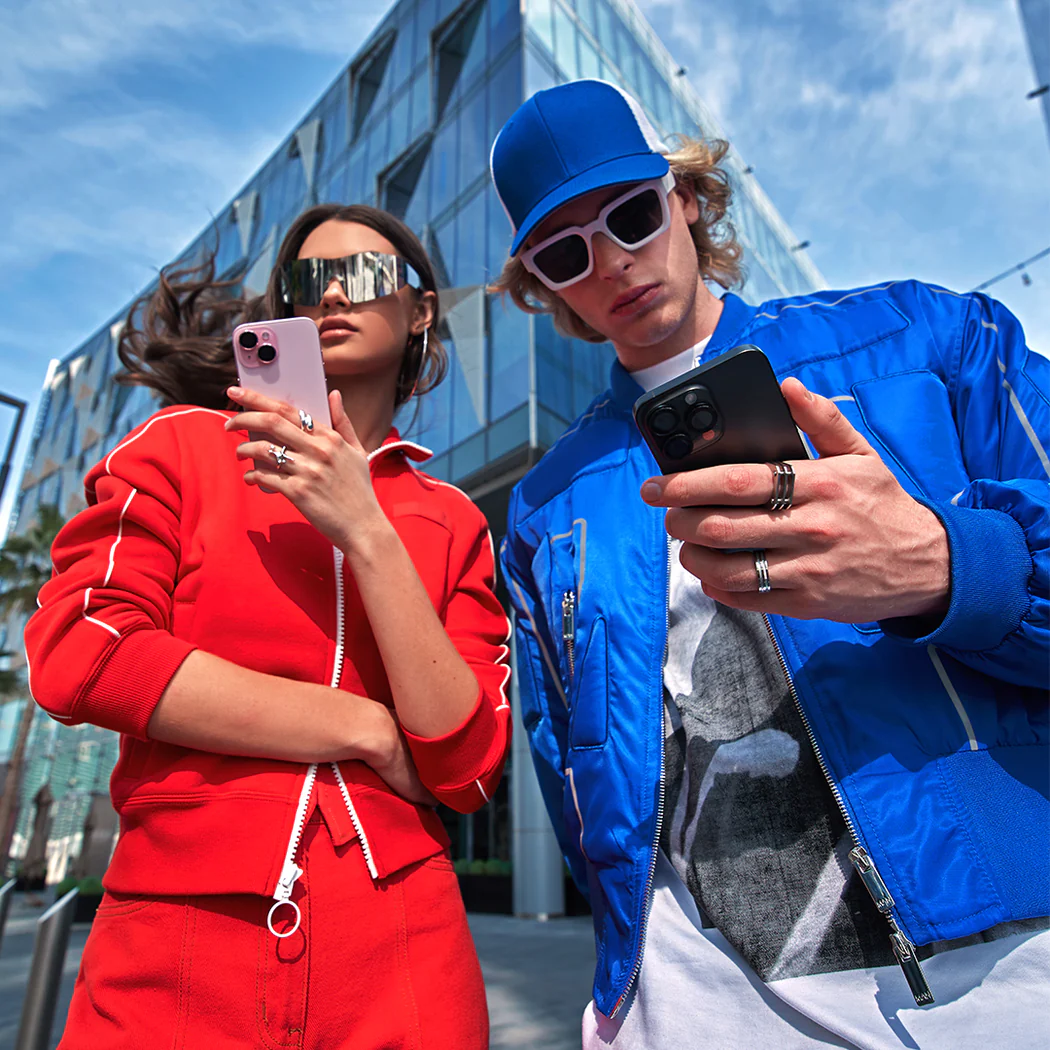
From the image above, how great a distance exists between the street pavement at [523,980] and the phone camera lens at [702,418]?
4549mm

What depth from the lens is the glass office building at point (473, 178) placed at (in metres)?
13.0

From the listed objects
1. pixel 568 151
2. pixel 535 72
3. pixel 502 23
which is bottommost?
pixel 568 151

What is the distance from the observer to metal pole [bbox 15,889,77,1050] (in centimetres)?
314

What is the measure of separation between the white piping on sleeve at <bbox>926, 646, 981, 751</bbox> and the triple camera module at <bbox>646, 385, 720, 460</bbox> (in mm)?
584

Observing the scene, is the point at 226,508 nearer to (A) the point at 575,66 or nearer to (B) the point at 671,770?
(B) the point at 671,770

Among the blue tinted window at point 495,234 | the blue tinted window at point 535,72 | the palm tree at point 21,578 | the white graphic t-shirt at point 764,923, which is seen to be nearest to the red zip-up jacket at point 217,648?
the white graphic t-shirt at point 764,923

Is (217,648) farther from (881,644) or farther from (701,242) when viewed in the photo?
Answer: (701,242)

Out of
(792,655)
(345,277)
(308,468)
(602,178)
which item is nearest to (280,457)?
(308,468)

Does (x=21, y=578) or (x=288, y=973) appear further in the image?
(x=21, y=578)

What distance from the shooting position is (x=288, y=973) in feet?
3.94

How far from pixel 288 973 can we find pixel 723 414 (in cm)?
107

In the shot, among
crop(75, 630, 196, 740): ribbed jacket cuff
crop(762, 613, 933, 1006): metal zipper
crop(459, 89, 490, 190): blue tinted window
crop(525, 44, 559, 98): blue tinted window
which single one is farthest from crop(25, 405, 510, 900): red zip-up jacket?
crop(459, 89, 490, 190): blue tinted window

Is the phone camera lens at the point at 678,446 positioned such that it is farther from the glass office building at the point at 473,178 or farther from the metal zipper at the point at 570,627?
the glass office building at the point at 473,178

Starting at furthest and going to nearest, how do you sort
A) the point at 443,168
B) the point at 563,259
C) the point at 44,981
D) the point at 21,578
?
the point at 21,578
the point at 443,168
the point at 44,981
the point at 563,259
